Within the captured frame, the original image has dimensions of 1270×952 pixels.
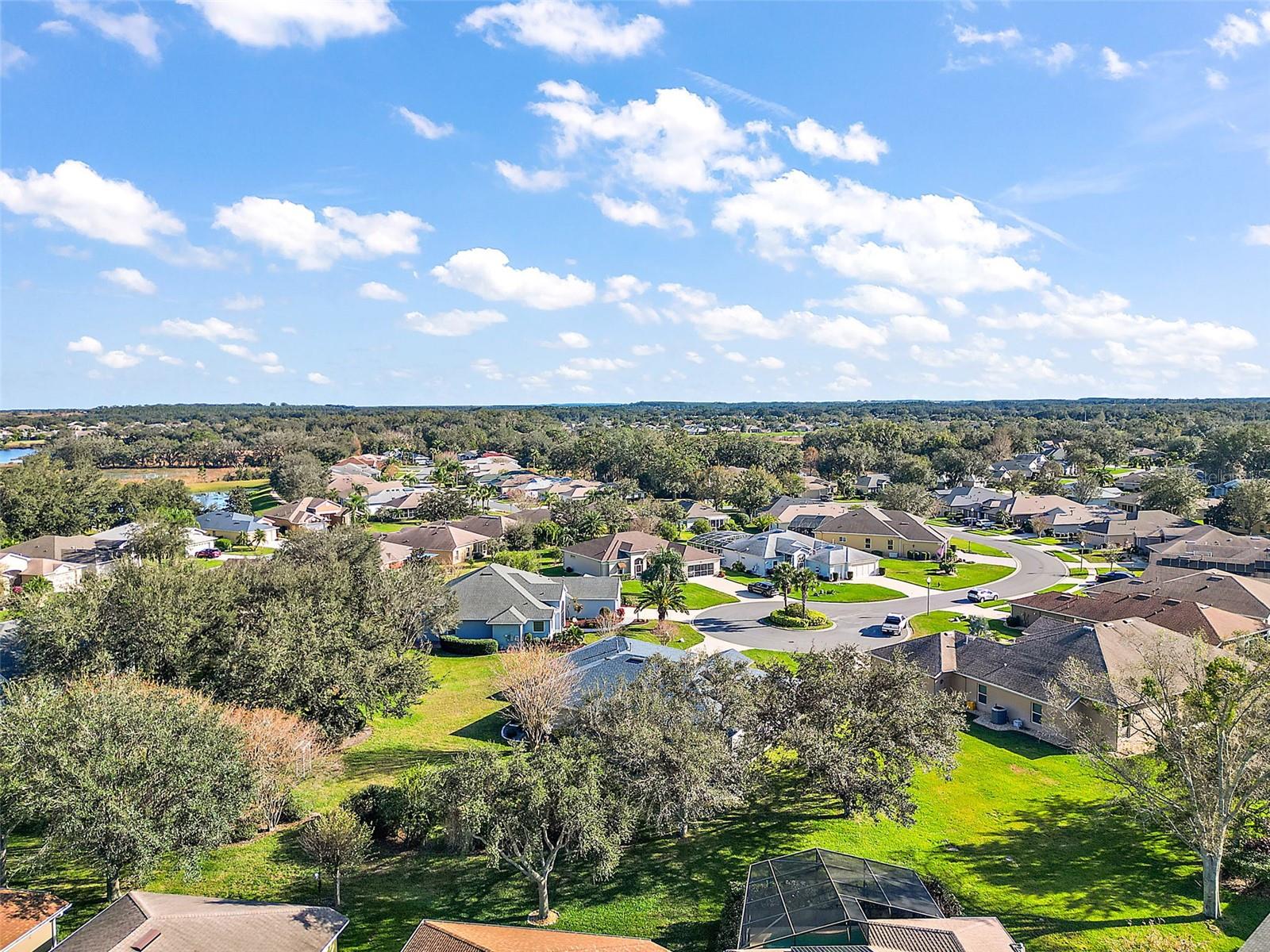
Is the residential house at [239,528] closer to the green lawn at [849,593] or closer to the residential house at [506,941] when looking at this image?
the green lawn at [849,593]

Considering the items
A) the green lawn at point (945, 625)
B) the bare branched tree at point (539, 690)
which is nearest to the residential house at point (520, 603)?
the bare branched tree at point (539, 690)

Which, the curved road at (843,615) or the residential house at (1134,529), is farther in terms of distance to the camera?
the residential house at (1134,529)

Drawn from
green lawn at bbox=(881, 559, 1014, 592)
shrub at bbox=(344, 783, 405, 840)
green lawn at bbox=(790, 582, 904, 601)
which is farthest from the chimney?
shrub at bbox=(344, 783, 405, 840)

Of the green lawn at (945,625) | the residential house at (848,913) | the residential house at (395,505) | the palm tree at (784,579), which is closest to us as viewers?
the residential house at (848,913)

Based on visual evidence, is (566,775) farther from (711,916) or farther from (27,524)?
(27,524)

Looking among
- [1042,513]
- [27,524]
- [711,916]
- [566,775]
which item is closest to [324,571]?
[566,775]

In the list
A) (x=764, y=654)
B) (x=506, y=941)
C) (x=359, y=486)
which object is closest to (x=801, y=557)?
(x=764, y=654)

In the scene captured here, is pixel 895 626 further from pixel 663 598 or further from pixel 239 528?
pixel 239 528
